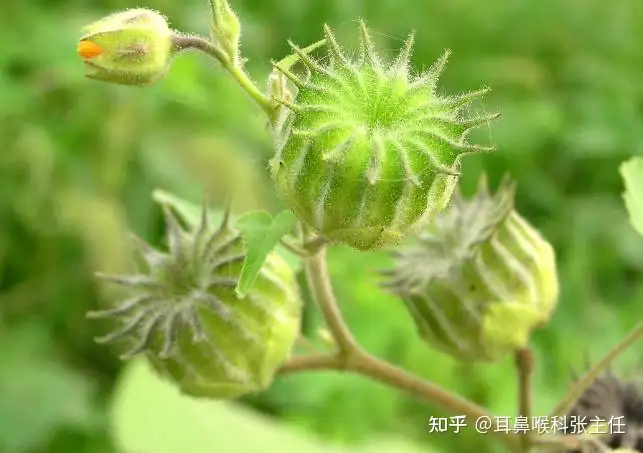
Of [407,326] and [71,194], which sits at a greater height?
[71,194]

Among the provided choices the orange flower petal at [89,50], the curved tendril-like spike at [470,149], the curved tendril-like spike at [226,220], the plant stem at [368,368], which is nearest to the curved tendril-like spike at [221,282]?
the curved tendril-like spike at [226,220]

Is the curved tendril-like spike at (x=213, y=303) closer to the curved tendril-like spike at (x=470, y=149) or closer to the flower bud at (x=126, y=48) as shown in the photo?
the flower bud at (x=126, y=48)

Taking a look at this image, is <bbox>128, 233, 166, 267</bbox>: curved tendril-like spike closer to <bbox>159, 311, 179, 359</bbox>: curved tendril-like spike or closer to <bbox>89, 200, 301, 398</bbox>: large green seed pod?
<bbox>89, 200, 301, 398</bbox>: large green seed pod

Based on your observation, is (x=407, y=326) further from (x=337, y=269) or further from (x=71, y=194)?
(x=71, y=194)

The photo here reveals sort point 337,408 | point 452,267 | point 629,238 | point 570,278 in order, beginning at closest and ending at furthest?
point 452,267, point 337,408, point 570,278, point 629,238

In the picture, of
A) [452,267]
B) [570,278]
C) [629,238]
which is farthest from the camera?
[629,238]

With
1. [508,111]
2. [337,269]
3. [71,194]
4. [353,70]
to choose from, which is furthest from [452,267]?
[508,111]

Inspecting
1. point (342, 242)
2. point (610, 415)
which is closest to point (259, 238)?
point (342, 242)

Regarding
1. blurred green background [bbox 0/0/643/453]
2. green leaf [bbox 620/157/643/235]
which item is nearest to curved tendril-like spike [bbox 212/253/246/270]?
green leaf [bbox 620/157/643/235]
